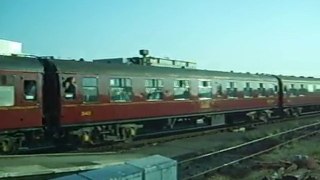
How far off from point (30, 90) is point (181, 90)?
28.9 feet

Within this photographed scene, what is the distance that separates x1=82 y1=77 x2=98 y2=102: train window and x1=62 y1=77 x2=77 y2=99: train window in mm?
467

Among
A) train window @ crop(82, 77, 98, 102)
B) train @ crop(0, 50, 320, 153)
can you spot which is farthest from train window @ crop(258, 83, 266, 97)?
train window @ crop(82, 77, 98, 102)

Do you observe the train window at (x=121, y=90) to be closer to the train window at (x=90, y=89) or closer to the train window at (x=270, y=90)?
the train window at (x=90, y=89)

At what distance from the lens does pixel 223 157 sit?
15.5 m

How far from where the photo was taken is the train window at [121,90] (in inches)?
708

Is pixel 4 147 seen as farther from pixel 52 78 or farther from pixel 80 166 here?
pixel 80 166

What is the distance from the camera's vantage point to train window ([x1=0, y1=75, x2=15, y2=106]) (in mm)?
14016

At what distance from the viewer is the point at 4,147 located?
1408cm

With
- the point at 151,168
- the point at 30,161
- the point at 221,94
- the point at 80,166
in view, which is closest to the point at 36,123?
the point at 30,161

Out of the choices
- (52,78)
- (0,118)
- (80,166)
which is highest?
(52,78)

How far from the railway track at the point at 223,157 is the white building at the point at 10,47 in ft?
78.3

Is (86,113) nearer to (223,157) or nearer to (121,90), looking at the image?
(121,90)

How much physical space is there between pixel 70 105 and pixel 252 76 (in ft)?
53.9

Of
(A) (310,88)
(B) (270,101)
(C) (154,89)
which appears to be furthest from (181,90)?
(A) (310,88)
